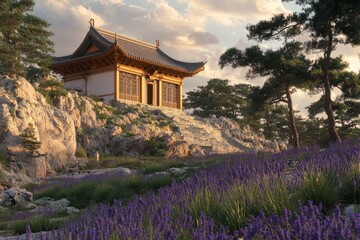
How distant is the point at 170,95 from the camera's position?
32031mm

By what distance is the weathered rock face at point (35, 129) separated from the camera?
1458cm

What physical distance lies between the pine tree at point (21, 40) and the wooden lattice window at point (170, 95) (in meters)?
10.4

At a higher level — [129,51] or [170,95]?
[129,51]

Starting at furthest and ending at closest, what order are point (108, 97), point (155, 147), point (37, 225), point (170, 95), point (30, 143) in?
point (170, 95) < point (108, 97) < point (155, 147) < point (30, 143) < point (37, 225)

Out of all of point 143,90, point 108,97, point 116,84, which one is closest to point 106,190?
point 116,84

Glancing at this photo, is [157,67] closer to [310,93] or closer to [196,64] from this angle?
[196,64]

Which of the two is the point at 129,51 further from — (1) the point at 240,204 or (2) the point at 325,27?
(1) the point at 240,204

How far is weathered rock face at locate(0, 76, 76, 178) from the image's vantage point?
1458 cm

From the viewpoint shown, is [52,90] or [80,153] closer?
[80,153]

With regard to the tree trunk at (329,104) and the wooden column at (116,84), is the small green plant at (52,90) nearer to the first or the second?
the wooden column at (116,84)

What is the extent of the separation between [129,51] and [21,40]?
381 inches

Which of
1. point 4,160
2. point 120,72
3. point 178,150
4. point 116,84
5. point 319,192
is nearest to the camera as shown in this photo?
point 319,192

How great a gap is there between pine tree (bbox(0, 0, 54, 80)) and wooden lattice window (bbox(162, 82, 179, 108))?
34.2 feet

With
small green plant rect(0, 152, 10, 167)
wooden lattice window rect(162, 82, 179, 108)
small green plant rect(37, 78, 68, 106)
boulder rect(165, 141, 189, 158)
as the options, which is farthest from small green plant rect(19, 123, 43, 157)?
wooden lattice window rect(162, 82, 179, 108)
